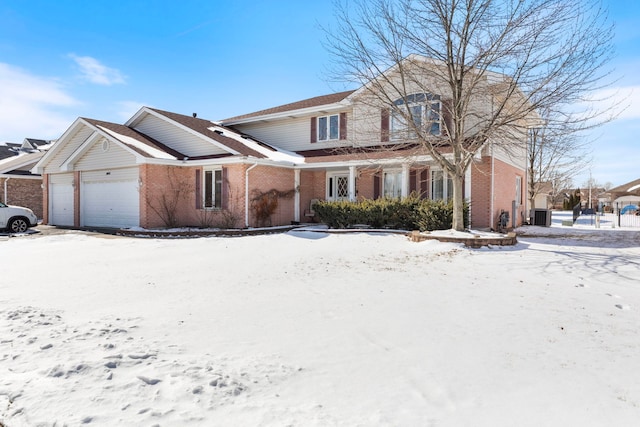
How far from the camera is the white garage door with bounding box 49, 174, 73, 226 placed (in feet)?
67.7

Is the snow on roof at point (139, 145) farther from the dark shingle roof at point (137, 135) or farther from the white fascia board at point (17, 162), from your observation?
the white fascia board at point (17, 162)

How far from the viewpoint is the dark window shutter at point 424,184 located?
53.7 ft

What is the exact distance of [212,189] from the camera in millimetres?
17250

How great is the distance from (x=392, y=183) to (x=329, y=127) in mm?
4461

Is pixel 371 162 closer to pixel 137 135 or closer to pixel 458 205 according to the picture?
pixel 458 205

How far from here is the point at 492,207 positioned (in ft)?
50.6

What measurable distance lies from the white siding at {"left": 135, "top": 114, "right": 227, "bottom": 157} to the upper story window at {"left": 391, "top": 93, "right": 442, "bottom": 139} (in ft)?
25.3

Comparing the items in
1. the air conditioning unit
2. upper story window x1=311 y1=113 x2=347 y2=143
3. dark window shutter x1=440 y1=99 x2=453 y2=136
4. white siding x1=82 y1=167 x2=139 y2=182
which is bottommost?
the air conditioning unit

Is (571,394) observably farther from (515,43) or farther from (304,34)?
(304,34)

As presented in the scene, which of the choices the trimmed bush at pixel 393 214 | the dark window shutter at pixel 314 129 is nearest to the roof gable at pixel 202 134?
the dark window shutter at pixel 314 129

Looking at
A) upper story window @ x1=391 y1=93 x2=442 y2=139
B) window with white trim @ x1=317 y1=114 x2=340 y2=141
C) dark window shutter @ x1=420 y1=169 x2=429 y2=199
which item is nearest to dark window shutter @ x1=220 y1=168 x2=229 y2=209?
window with white trim @ x1=317 y1=114 x2=340 y2=141

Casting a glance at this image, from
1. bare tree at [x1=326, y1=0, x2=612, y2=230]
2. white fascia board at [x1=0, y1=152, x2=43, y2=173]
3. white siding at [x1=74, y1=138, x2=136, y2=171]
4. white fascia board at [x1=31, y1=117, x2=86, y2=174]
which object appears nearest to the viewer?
bare tree at [x1=326, y1=0, x2=612, y2=230]

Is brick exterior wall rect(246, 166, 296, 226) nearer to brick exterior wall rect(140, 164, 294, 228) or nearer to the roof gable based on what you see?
brick exterior wall rect(140, 164, 294, 228)

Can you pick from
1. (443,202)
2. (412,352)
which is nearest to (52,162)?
(443,202)
